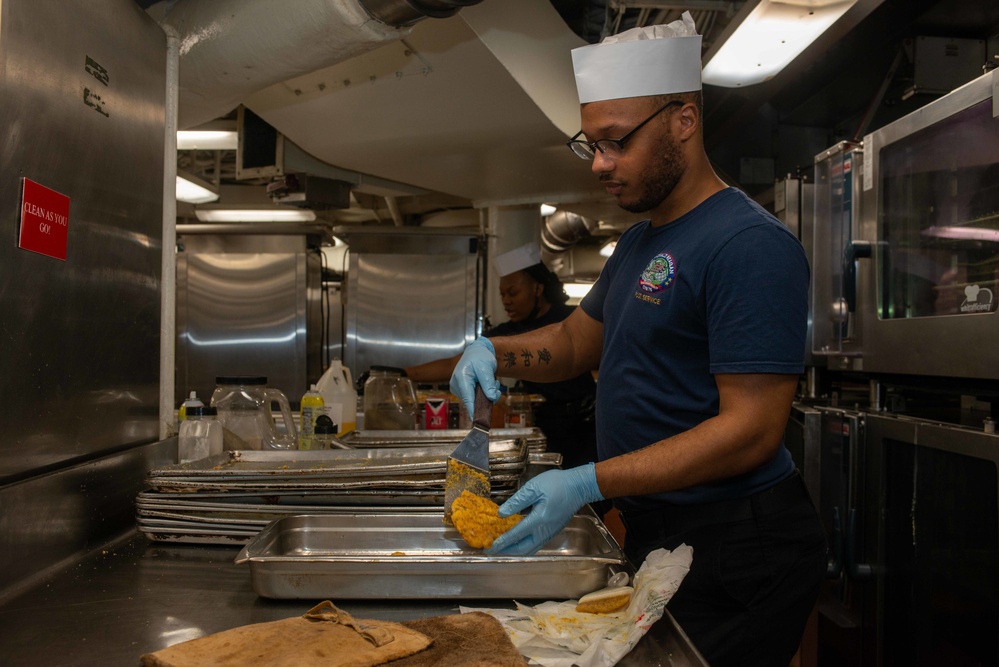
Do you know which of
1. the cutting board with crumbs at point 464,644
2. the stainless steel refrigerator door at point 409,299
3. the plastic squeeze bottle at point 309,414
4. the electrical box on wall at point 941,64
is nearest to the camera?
the cutting board with crumbs at point 464,644

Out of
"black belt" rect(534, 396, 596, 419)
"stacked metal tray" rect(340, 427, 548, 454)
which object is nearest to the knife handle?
"stacked metal tray" rect(340, 427, 548, 454)

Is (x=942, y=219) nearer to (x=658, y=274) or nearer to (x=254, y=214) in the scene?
(x=658, y=274)

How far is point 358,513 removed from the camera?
1466mm

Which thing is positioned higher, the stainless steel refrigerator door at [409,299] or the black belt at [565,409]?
the stainless steel refrigerator door at [409,299]

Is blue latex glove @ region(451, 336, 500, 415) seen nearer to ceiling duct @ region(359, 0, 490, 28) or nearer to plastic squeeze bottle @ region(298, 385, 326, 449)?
plastic squeeze bottle @ region(298, 385, 326, 449)

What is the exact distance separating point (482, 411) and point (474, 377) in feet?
0.54

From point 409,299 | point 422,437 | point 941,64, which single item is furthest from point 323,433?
point 409,299

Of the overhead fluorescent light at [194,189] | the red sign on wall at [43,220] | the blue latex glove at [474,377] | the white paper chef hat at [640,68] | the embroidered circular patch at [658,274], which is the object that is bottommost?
the blue latex glove at [474,377]

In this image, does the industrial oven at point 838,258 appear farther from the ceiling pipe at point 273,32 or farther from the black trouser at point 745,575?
the ceiling pipe at point 273,32

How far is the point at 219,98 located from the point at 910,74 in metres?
2.76

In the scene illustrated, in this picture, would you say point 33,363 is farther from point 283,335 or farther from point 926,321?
point 283,335

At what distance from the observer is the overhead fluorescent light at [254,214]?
5.65m

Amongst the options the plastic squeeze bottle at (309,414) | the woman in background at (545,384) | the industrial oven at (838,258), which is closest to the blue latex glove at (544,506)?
the plastic squeeze bottle at (309,414)

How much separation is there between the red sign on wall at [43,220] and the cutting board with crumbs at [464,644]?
3.02ft
